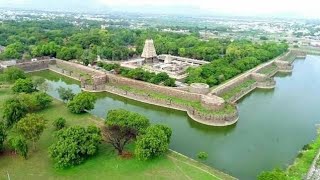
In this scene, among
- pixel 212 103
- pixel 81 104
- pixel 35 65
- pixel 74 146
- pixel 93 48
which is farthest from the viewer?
pixel 93 48

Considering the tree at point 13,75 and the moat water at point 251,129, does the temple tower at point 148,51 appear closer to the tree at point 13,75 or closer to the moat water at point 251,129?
the moat water at point 251,129

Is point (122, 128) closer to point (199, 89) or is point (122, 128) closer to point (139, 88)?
point (199, 89)

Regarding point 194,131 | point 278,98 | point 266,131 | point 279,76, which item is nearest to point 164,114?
point 194,131

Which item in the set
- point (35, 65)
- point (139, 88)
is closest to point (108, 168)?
point (139, 88)

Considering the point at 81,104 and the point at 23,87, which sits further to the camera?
the point at 23,87

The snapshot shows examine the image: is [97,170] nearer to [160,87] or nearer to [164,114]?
[164,114]

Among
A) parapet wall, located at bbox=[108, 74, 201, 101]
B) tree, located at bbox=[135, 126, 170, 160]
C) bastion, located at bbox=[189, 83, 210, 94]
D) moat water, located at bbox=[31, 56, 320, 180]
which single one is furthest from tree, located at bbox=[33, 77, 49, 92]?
tree, located at bbox=[135, 126, 170, 160]
